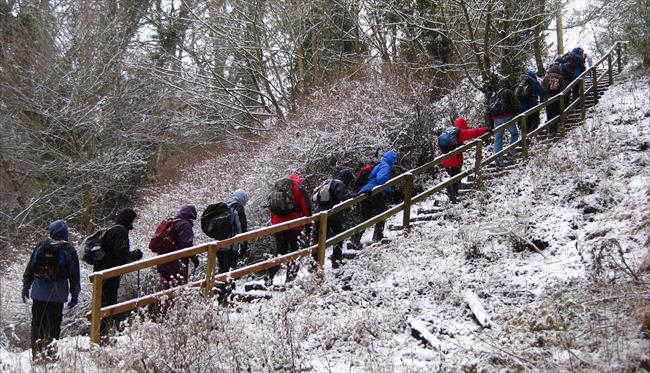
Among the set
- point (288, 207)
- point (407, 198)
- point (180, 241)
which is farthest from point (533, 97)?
point (180, 241)

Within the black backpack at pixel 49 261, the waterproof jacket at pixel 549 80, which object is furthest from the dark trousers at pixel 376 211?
the waterproof jacket at pixel 549 80

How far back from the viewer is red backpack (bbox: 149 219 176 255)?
7.68 metres

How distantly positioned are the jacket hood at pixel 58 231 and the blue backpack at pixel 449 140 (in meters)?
6.92

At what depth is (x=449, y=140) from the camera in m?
11.0

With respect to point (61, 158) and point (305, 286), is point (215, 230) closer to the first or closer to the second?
point (305, 286)

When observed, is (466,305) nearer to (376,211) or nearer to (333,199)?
(333,199)

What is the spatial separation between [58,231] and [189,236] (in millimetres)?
1634

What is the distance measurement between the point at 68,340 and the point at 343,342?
9.75 ft

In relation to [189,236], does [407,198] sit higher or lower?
higher

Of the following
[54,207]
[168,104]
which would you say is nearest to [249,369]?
[54,207]

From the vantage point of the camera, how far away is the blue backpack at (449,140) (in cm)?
1098

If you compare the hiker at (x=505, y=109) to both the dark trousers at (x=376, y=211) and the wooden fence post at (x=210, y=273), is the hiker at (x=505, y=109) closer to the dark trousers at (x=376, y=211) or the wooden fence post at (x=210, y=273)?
the dark trousers at (x=376, y=211)

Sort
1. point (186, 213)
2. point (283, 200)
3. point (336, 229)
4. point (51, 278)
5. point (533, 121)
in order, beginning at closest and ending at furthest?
1. point (51, 278)
2. point (186, 213)
3. point (283, 200)
4. point (336, 229)
5. point (533, 121)

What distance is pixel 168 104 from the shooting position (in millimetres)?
22906
